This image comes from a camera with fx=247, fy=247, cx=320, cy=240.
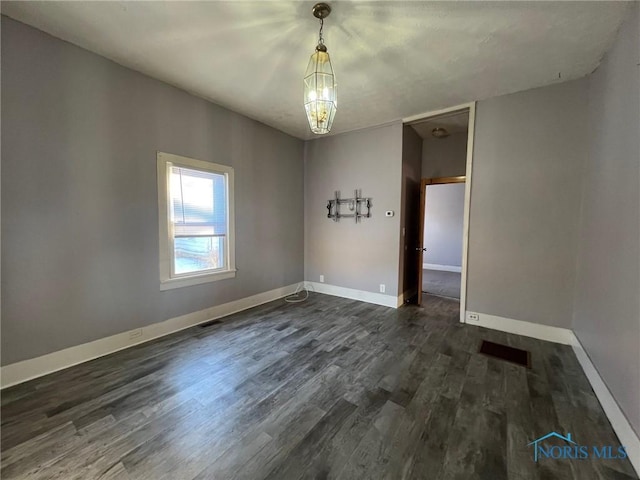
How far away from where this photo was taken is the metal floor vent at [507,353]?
100 inches

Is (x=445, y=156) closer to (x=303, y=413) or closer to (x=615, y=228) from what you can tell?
(x=615, y=228)

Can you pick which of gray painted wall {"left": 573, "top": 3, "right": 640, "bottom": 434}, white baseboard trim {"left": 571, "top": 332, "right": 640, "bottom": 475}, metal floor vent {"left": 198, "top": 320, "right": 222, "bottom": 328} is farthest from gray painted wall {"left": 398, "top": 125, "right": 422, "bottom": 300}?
metal floor vent {"left": 198, "top": 320, "right": 222, "bottom": 328}

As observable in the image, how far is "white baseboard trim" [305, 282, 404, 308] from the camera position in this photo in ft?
13.7

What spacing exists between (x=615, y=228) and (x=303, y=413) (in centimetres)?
279

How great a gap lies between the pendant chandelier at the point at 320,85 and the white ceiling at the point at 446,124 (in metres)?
2.57

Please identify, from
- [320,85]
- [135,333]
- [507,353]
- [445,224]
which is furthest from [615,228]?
[445,224]

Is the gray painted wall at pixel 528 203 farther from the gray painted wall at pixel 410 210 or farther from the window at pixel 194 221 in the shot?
the window at pixel 194 221

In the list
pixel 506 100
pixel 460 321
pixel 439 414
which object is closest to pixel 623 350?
pixel 439 414

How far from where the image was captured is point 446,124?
13.7ft

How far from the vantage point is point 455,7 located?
185cm

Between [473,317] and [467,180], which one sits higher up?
[467,180]

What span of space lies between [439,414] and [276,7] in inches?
130

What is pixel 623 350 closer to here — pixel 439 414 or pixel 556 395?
pixel 556 395

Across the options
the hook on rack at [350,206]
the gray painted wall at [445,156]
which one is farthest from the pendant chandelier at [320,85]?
the gray painted wall at [445,156]
